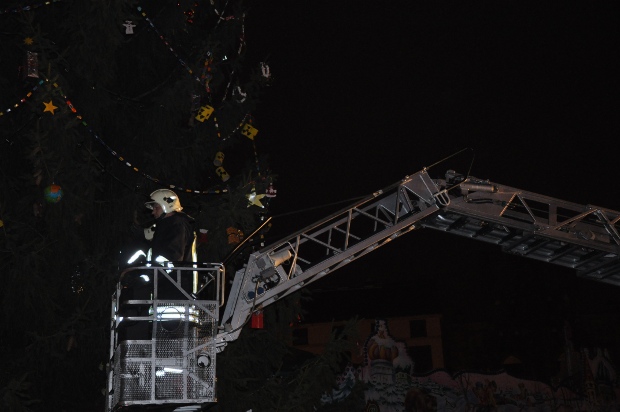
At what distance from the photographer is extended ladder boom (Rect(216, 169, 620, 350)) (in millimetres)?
9555

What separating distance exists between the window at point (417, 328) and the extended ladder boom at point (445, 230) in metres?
39.7

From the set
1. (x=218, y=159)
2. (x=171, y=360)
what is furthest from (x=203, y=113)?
(x=171, y=360)

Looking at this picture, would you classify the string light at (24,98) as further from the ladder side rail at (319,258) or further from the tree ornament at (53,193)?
the ladder side rail at (319,258)

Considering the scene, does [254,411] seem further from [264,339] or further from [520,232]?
[520,232]

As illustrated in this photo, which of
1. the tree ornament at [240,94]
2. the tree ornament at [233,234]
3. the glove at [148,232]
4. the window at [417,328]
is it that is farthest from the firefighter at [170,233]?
the window at [417,328]

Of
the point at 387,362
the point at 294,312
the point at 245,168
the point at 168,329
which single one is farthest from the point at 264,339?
the point at 387,362

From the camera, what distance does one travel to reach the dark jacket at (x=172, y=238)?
8.83 m

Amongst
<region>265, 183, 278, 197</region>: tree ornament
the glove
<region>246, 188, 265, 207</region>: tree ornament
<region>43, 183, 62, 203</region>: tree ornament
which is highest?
<region>265, 183, 278, 197</region>: tree ornament

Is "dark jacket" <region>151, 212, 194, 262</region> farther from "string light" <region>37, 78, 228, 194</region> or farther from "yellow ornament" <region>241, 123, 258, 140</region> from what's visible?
"yellow ornament" <region>241, 123, 258, 140</region>

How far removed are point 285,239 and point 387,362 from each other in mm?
16739

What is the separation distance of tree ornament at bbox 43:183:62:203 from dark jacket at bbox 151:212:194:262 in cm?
241

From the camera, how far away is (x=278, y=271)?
9.71 meters

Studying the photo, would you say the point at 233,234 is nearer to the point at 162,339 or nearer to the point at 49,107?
Result: the point at 49,107

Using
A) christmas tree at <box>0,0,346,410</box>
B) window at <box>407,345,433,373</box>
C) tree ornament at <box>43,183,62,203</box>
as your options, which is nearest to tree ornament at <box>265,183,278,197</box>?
christmas tree at <box>0,0,346,410</box>
